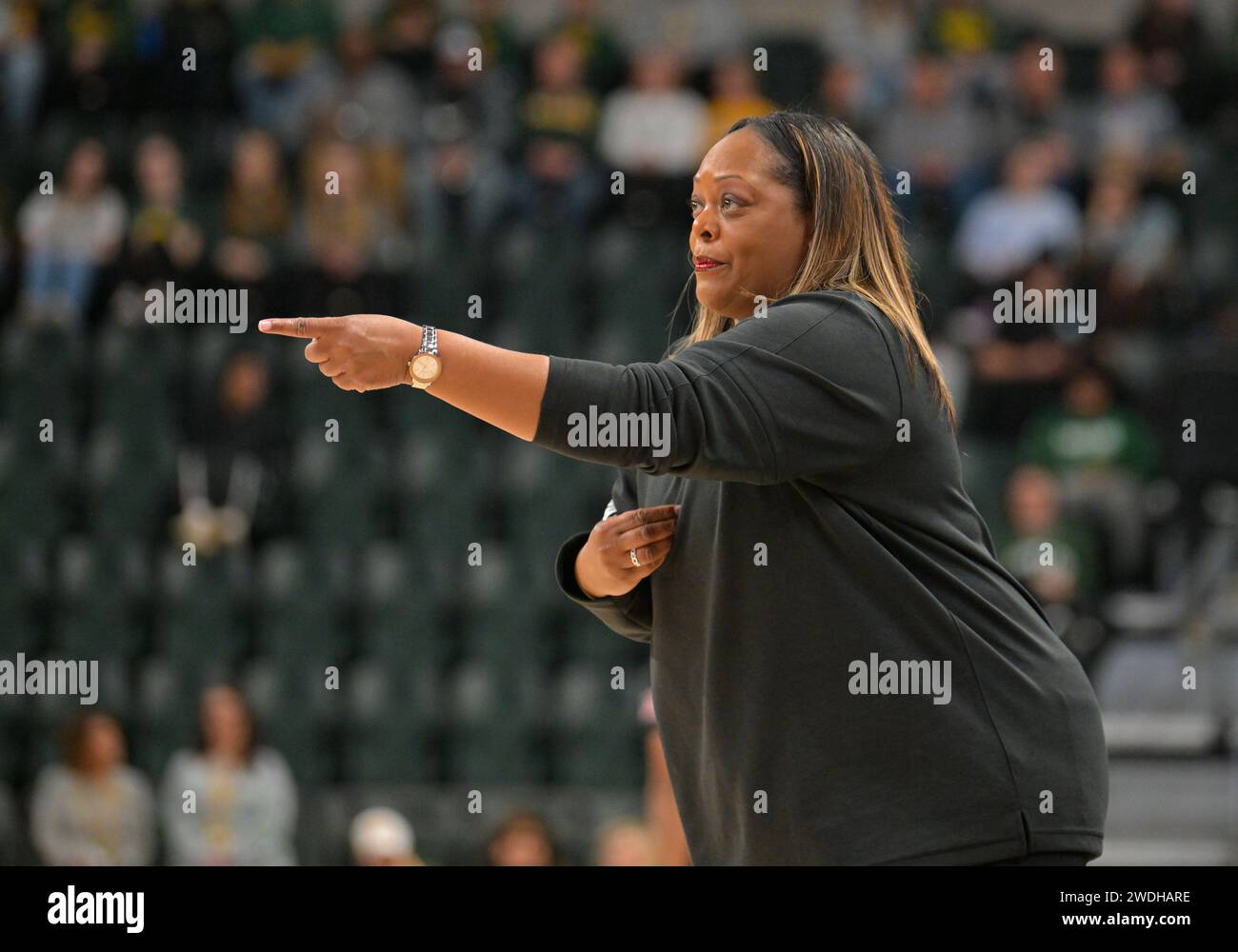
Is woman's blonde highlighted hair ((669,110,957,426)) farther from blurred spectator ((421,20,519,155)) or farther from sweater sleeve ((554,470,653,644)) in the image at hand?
blurred spectator ((421,20,519,155))

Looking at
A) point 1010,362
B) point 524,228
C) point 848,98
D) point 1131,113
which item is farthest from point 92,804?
point 1131,113

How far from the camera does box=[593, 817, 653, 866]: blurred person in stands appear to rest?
5352mm

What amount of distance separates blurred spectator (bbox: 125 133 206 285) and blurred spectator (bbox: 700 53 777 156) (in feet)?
7.42

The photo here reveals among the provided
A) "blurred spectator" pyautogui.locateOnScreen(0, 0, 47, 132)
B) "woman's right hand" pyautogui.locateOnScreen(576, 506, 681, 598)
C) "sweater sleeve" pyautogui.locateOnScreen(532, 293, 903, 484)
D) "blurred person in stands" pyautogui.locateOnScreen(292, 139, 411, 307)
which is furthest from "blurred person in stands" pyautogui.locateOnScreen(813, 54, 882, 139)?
"sweater sleeve" pyautogui.locateOnScreen(532, 293, 903, 484)

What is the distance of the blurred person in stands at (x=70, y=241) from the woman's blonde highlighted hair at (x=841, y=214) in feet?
17.7

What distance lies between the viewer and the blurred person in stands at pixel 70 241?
710 cm

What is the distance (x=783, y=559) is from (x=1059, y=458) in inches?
185

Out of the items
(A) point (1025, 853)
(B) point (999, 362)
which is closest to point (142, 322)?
(B) point (999, 362)

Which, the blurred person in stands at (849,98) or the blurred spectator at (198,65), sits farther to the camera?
the blurred spectator at (198,65)

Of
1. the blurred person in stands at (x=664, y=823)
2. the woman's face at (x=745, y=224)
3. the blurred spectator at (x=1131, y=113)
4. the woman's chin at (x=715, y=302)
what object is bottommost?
the blurred person in stands at (x=664, y=823)

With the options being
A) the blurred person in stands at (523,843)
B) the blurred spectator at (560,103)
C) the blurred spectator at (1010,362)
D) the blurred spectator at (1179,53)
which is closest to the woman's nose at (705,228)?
the blurred person in stands at (523,843)

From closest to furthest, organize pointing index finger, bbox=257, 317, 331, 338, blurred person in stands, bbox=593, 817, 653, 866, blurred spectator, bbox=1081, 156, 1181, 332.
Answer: pointing index finger, bbox=257, 317, 331, 338 → blurred person in stands, bbox=593, 817, 653, 866 → blurred spectator, bbox=1081, 156, 1181, 332

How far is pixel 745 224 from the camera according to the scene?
2.23 meters

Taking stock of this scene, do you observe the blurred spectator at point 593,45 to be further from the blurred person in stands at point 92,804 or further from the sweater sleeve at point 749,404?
the sweater sleeve at point 749,404
